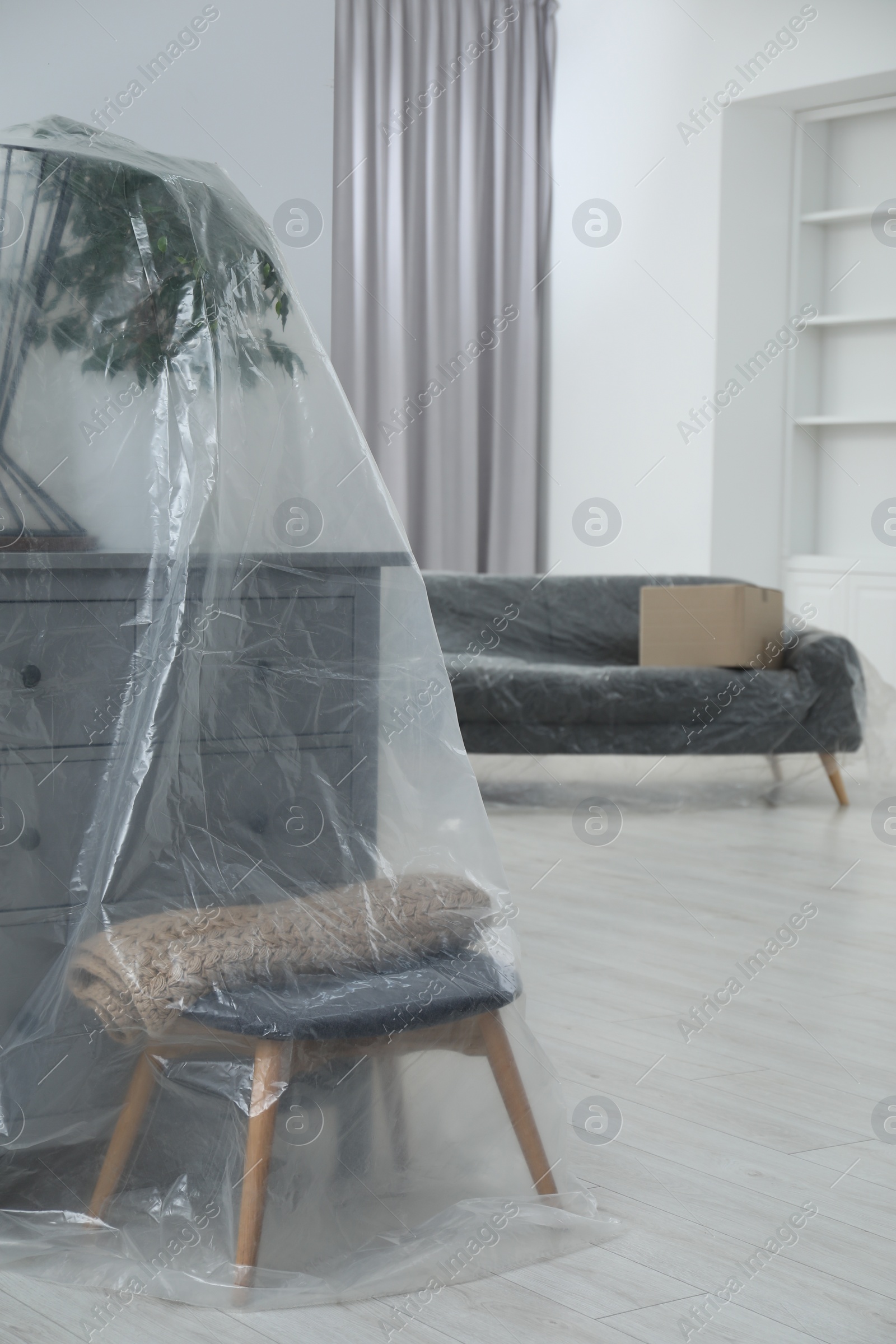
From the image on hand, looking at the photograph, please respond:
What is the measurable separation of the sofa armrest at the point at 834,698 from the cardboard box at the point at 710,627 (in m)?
0.15

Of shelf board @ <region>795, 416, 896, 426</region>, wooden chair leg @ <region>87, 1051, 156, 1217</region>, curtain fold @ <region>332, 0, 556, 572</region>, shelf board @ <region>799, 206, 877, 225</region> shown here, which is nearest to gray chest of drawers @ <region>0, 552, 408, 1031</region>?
wooden chair leg @ <region>87, 1051, 156, 1217</region>

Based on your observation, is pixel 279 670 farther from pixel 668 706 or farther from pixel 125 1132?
pixel 668 706

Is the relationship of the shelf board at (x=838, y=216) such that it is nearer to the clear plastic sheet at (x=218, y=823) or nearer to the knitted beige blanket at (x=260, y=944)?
the clear plastic sheet at (x=218, y=823)

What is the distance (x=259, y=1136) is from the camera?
1.35 m

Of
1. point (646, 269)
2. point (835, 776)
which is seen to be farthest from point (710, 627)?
point (646, 269)

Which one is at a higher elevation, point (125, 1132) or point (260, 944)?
point (260, 944)

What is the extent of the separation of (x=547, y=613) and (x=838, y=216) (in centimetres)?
203

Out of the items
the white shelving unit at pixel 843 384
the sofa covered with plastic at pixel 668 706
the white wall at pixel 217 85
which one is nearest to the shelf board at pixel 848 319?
the white shelving unit at pixel 843 384

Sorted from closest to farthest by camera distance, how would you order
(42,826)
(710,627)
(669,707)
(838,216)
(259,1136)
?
(259,1136), (42,826), (669,707), (710,627), (838,216)

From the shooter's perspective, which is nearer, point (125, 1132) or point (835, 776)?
point (125, 1132)

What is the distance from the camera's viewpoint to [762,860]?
3455 mm

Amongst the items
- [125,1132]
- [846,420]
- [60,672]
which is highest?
[846,420]

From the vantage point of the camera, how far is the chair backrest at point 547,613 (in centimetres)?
448

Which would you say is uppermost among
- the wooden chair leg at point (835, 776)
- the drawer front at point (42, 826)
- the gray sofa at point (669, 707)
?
the drawer front at point (42, 826)
